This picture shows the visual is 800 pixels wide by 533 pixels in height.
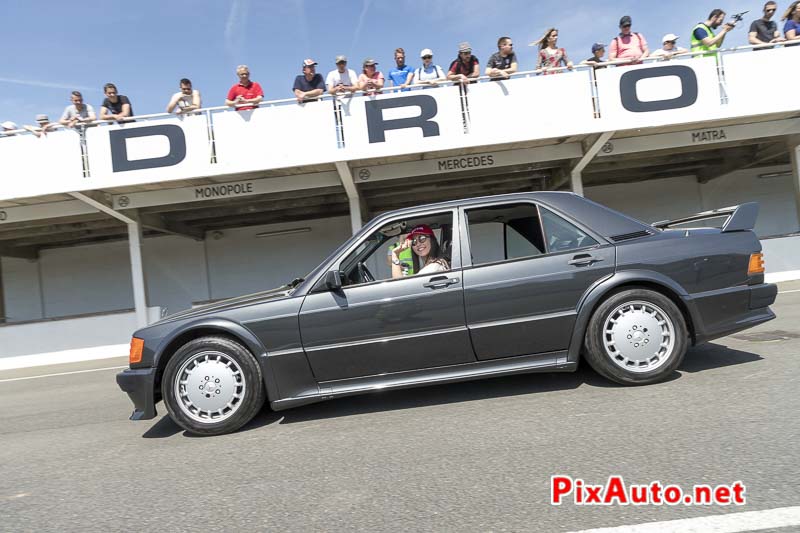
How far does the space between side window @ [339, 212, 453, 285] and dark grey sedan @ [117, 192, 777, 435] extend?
0.19 feet

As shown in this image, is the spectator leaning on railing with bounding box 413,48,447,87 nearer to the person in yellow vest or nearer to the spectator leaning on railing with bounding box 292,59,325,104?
the spectator leaning on railing with bounding box 292,59,325,104

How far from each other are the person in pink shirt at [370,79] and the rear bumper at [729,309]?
27.2ft

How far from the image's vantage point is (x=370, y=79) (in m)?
10.8

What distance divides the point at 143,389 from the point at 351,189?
8.81 meters

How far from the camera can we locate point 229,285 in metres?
16.5

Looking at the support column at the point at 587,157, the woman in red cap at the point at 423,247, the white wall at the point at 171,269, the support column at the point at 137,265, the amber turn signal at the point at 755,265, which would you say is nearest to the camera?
the amber turn signal at the point at 755,265

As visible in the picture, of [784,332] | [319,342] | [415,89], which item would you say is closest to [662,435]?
[319,342]

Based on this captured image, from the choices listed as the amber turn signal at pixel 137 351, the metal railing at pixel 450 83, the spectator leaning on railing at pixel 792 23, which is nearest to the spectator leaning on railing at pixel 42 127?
the metal railing at pixel 450 83

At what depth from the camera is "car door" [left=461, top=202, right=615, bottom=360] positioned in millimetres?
3857

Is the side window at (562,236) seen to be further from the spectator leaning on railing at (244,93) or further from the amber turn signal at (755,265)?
the spectator leaning on railing at (244,93)

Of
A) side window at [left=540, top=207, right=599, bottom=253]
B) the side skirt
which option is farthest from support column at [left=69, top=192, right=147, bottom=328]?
side window at [left=540, top=207, right=599, bottom=253]

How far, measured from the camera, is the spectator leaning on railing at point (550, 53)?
1086 centimetres

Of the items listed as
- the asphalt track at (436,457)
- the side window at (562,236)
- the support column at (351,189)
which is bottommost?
the asphalt track at (436,457)

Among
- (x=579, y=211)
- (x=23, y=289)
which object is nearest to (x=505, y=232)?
(x=579, y=211)
